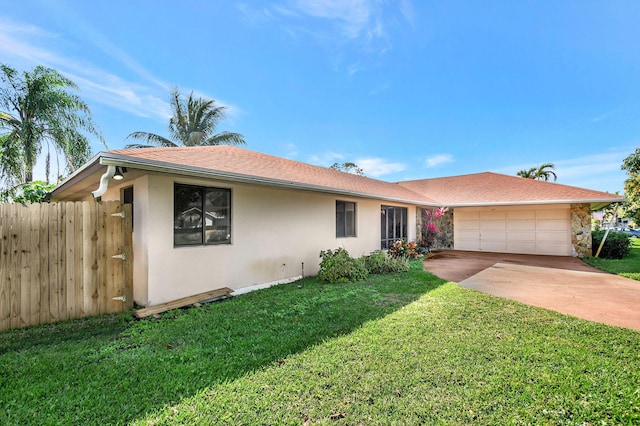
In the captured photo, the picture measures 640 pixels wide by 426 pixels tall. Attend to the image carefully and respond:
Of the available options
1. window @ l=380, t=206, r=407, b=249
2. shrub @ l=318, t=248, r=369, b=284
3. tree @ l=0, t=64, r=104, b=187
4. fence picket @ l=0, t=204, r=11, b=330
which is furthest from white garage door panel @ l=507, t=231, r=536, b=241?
tree @ l=0, t=64, r=104, b=187

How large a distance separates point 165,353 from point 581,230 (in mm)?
16643

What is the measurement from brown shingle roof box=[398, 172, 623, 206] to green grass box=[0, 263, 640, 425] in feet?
32.4

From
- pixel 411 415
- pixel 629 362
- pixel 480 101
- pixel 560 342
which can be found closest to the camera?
pixel 411 415

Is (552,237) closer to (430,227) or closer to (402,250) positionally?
(430,227)

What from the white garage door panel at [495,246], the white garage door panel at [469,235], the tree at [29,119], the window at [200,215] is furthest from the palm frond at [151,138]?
the white garage door panel at [495,246]

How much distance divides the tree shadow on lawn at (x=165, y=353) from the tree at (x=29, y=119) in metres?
15.3

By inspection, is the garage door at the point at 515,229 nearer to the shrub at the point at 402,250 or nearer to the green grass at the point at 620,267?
the green grass at the point at 620,267

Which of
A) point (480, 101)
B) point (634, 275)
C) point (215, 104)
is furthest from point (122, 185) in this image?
point (215, 104)

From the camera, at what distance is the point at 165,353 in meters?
3.44

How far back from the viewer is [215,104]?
2222cm

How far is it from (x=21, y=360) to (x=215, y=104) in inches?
880

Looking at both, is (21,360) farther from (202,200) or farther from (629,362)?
(629,362)

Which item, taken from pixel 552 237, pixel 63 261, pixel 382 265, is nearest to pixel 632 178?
pixel 552 237

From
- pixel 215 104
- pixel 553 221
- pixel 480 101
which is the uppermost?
pixel 215 104
